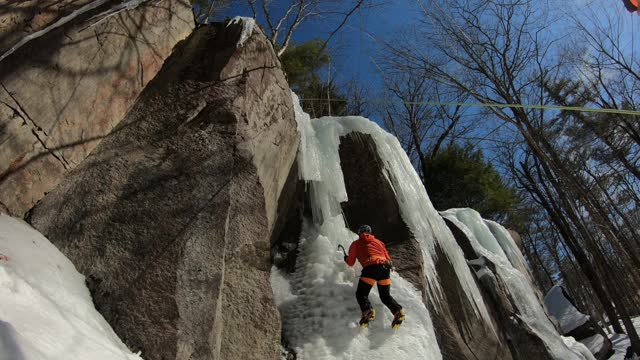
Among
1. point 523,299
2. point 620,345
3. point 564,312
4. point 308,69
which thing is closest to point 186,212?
point 523,299

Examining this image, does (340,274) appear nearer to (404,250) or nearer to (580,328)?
(404,250)

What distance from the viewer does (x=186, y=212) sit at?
3.18 meters

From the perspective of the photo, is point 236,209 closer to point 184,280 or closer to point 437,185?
point 184,280

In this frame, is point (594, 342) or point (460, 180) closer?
point (594, 342)

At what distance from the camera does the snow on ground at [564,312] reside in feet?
34.6

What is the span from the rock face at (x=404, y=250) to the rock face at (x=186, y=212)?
5.20 feet

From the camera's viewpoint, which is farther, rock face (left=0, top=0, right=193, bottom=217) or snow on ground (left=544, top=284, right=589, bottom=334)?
snow on ground (left=544, top=284, right=589, bottom=334)

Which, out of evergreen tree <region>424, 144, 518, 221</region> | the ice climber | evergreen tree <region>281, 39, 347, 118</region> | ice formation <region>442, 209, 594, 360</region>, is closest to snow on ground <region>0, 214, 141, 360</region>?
the ice climber

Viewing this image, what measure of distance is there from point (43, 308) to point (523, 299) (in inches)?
289

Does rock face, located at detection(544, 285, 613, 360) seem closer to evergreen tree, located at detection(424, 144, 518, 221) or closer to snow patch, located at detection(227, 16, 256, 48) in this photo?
evergreen tree, located at detection(424, 144, 518, 221)

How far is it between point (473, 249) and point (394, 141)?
2879 millimetres

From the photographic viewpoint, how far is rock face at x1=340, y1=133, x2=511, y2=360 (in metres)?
4.94

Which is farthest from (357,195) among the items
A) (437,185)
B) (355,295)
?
(437,185)

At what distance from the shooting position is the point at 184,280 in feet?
9.38
